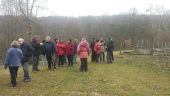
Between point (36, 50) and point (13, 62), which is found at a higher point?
point (36, 50)

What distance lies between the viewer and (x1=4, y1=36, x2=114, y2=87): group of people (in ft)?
50.9

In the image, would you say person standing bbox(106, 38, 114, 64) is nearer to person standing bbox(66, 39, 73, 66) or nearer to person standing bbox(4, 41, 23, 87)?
person standing bbox(66, 39, 73, 66)

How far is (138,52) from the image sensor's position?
40.8 m

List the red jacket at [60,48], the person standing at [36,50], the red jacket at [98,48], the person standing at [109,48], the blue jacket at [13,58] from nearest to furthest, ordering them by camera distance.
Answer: the blue jacket at [13,58]
the person standing at [36,50]
the red jacket at [60,48]
the red jacket at [98,48]
the person standing at [109,48]

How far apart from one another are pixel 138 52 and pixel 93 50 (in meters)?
13.9

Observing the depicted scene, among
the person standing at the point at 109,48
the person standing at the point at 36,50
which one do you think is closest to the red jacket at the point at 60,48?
the person standing at the point at 36,50

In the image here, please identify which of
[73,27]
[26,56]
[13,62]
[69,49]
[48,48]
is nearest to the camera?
[13,62]

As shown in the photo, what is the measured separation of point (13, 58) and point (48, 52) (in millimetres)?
5867

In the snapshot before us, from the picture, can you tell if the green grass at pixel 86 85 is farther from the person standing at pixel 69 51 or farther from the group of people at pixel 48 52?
the person standing at pixel 69 51

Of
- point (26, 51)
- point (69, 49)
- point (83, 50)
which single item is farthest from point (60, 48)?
point (26, 51)

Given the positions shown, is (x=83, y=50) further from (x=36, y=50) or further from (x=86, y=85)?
(x=86, y=85)

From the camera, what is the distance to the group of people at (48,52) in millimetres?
15516

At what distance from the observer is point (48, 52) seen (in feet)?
69.8

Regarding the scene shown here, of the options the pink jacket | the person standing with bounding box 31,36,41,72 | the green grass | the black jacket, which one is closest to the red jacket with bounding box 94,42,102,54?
the pink jacket
